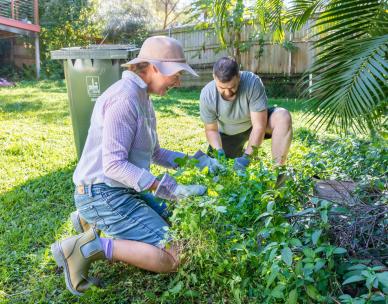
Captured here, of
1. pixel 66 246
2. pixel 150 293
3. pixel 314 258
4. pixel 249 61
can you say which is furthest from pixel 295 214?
pixel 249 61

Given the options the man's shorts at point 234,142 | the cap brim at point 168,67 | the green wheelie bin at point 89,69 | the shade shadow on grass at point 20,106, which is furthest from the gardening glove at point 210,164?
the shade shadow on grass at point 20,106

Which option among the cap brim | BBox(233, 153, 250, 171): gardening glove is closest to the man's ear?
the cap brim

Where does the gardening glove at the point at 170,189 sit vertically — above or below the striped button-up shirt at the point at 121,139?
below

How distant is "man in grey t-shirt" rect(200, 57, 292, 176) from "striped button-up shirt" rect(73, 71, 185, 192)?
46.2 inches

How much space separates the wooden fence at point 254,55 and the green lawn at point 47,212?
15.2 ft

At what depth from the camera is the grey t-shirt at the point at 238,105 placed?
376cm

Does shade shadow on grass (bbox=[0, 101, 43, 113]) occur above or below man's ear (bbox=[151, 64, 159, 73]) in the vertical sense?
below

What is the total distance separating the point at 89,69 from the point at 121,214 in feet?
6.92

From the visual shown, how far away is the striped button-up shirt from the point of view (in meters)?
2.28

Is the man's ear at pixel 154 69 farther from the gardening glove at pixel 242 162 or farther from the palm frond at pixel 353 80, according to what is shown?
the palm frond at pixel 353 80

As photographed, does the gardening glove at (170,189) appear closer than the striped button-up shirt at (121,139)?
Yes

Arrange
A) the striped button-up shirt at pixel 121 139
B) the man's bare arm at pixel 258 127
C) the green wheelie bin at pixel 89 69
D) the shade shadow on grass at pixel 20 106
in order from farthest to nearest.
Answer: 1. the shade shadow on grass at pixel 20 106
2. the green wheelie bin at pixel 89 69
3. the man's bare arm at pixel 258 127
4. the striped button-up shirt at pixel 121 139

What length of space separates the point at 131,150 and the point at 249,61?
10632mm

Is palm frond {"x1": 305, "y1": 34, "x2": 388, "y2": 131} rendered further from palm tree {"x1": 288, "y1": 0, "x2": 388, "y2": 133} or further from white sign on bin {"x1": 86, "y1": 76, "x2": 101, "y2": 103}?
white sign on bin {"x1": 86, "y1": 76, "x2": 101, "y2": 103}
